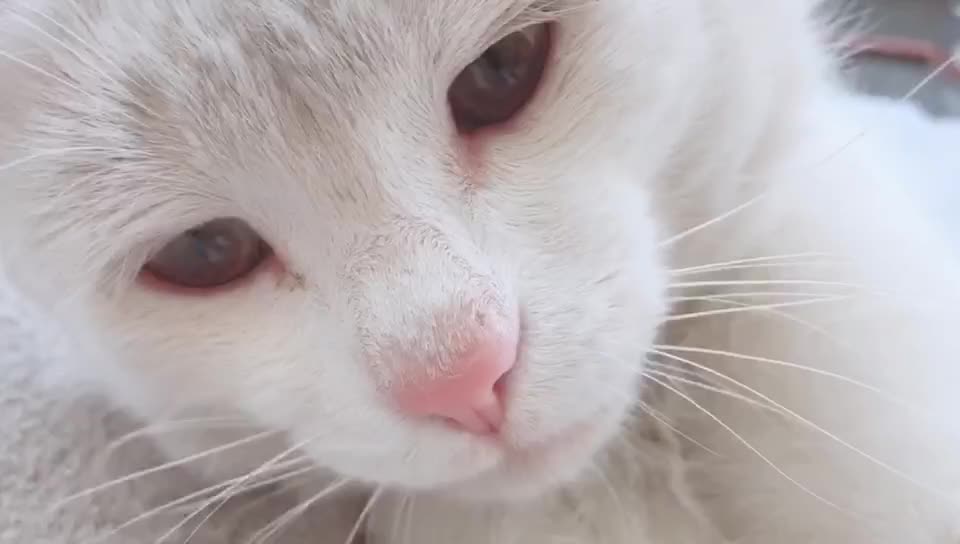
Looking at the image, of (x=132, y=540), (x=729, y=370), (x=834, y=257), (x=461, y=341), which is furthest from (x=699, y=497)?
(x=132, y=540)

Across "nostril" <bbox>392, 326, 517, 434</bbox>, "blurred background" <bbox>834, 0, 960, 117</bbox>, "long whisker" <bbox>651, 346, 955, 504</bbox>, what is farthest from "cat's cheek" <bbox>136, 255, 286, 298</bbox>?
"blurred background" <bbox>834, 0, 960, 117</bbox>

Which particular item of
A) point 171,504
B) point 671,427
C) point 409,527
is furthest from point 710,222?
point 171,504

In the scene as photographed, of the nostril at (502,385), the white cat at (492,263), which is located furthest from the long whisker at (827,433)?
the nostril at (502,385)

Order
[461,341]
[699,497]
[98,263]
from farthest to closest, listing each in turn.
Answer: [699,497]
[98,263]
[461,341]

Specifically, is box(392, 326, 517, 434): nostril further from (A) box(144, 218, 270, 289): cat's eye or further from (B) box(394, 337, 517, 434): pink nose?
(A) box(144, 218, 270, 289): cat's eye

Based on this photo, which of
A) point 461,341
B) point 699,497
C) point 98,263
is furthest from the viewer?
point 699,497

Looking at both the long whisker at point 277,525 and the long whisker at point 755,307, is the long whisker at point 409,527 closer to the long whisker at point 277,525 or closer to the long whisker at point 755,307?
the long whisker at point 277,525

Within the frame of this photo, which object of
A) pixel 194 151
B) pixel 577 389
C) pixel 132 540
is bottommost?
pixel 132 540

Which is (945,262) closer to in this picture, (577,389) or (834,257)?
(834,257)

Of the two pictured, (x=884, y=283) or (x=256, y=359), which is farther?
(x=884, y=283)
